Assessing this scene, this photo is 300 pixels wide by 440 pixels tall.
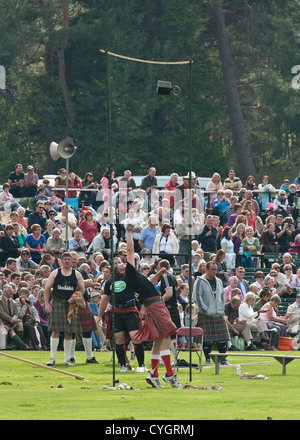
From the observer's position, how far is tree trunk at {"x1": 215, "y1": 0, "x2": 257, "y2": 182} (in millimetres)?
39219

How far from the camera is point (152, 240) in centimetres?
2116

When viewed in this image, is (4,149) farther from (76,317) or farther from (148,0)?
(76,317)

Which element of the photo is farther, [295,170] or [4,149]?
[295,170]

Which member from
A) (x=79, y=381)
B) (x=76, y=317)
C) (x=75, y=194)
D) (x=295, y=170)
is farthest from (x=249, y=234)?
(x=295, y=170)

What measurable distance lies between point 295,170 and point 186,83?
9405 mm

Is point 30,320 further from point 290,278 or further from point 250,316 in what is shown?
point 290,278

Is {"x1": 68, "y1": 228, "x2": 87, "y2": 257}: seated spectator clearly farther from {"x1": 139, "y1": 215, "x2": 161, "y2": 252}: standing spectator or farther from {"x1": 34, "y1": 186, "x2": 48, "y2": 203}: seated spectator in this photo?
{"x1": 34, "y1": 186, "x2": 48, "y2": 203}: seated spectator

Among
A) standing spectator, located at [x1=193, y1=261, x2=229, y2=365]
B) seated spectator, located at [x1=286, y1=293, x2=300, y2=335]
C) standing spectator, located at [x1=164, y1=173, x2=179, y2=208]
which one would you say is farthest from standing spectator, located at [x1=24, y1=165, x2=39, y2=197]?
standing spectator, located at [x1=193, y1=261, x2=229, y2=365]

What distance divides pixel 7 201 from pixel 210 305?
8410 millimetres

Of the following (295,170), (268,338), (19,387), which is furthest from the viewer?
(295,170)

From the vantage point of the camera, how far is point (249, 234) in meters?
21.7

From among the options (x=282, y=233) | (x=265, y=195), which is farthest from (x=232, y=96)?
(x=282, y=233)

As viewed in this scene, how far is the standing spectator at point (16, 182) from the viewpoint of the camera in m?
23.9

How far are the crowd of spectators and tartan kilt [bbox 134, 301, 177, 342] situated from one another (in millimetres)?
3682
